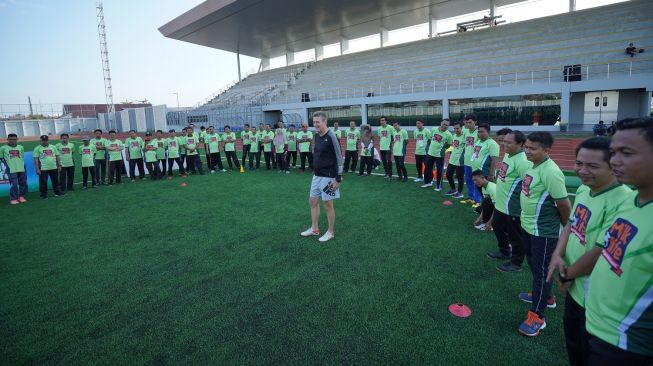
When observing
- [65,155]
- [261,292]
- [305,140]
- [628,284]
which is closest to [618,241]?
[628,284]

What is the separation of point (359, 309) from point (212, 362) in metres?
1.50

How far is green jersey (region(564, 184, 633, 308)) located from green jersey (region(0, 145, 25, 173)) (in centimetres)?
1297

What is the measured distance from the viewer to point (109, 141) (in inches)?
492

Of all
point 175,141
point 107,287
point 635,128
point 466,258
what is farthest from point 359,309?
point 175,141

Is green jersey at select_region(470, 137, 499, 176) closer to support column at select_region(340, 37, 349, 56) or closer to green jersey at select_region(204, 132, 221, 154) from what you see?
green jersey at select_region(204, 132, 221, 154)

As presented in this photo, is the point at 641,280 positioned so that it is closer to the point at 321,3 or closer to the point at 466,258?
the point at 466,258

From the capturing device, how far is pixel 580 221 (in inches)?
89.4

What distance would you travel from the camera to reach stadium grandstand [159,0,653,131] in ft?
64.8

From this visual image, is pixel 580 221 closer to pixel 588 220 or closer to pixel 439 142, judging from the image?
pixel 588 220

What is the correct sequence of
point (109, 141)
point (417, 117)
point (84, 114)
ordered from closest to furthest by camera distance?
point (109, 141)
point (417, 117)
point (84, 114)

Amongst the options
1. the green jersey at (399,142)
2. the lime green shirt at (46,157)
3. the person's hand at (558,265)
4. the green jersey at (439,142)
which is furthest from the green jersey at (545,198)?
the lime green shirt at (46,157)

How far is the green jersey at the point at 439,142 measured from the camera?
9.27m

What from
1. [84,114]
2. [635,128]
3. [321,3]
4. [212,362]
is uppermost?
[321,3]

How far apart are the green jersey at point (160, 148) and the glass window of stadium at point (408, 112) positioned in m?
18.2
